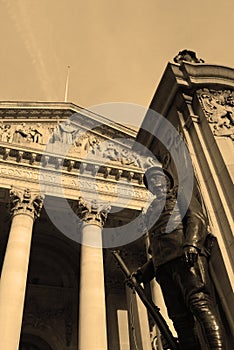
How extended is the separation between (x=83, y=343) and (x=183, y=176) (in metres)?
10.1

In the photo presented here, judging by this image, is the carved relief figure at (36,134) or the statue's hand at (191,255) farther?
the carved relief figure at (36,134)

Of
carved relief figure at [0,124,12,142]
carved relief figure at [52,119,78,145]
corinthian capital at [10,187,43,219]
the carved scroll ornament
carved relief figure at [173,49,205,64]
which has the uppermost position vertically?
carved relief figure at [52,119,78,145]

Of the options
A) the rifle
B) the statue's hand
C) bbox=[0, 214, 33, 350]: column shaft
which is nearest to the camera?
the statue's hand

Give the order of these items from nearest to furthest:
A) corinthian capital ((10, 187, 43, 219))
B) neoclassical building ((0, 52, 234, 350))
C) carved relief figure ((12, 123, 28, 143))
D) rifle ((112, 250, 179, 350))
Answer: rifle ((112, 250, 179, 350))
neoclassical building ((0, 52, 234, 350))
corinthian capital ((10, 187, 43, 219))
carved relief figure ((12, 123, 28, 143))

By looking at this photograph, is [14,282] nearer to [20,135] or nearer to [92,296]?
[92,296]

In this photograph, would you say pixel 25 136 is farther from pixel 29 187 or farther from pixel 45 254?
pixel 45 254

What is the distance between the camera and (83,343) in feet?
43.3

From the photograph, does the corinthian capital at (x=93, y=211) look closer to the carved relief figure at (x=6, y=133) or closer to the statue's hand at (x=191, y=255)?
the carved relief figure at (x=6, y=133)

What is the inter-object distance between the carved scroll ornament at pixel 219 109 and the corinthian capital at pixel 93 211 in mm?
12329

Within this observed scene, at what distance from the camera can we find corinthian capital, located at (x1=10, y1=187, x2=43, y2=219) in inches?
639

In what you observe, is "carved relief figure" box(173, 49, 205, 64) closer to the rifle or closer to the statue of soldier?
the statue of soldier

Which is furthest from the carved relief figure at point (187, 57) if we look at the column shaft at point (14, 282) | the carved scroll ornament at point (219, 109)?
the column shaft at point (14, 282)

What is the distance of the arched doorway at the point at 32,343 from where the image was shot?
20.1 m

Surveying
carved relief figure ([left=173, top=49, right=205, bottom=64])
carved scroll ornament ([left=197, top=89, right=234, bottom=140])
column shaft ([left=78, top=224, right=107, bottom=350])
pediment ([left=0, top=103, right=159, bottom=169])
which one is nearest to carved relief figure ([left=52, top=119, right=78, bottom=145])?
pediment ([left=0, top=103, right=159, bottom=169])
